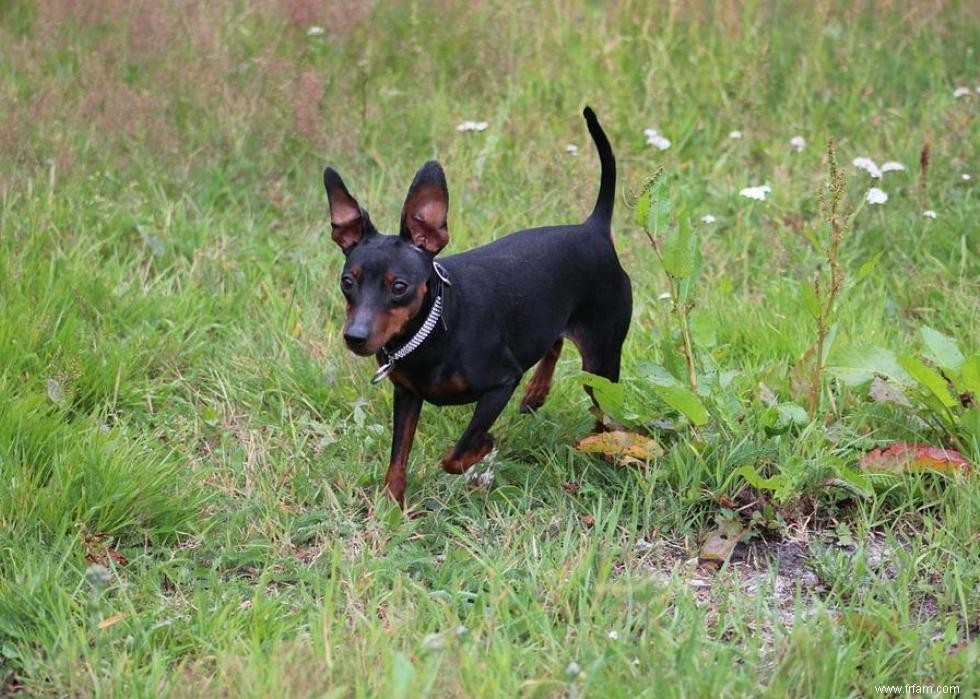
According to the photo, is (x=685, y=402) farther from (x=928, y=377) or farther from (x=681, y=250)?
(x=928, y=377)

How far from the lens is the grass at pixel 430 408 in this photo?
2.83m

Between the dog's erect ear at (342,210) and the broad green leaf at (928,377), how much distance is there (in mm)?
1566

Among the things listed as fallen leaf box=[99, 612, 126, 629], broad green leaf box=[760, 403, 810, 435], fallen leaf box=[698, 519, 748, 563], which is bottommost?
fallen leaf box=[698, 519, 748, 563]

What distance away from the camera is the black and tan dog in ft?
10.7

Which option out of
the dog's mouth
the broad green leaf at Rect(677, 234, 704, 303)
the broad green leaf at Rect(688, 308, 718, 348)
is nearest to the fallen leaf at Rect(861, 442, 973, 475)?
the broad green leaf at Rect(688, 308, 718, 348)

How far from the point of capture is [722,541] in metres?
3.36

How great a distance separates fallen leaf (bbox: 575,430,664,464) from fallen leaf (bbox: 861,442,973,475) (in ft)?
1.98

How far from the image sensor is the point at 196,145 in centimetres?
542

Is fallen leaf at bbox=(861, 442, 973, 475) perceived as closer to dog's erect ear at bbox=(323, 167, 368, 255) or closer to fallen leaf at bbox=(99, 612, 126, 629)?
dog's erect ear at bbox=(323, 167, 368, 255)

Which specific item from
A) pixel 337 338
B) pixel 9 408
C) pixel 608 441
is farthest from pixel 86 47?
pixel 608 441

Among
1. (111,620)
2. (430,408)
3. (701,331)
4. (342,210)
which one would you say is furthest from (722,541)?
(111,620)

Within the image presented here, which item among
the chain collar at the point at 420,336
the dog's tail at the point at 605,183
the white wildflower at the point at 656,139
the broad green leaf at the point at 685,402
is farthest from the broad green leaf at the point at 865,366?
the white wildflower at the point at 656,139

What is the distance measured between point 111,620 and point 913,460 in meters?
2.19

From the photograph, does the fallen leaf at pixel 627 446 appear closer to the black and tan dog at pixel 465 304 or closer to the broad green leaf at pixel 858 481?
the black and tan dog at pixel 465 304
